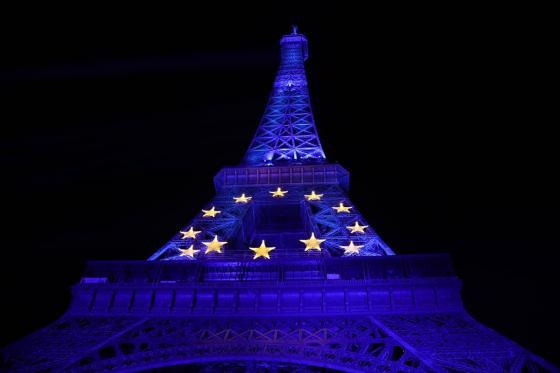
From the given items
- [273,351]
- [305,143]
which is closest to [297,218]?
[305,143]

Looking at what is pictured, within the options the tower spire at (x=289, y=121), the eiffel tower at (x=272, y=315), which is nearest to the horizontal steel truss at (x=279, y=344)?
the eiffel tower at (x=272, y=315)

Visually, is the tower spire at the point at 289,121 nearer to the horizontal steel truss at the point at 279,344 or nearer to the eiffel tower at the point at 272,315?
the eiffel tower at the point at 272,315

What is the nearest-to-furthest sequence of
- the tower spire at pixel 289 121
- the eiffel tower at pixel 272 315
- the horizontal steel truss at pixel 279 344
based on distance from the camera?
the horizontal steel truss at pixel 279 344
the eiffel tower at pixel 272 315
the tower spire at pixel 289 121

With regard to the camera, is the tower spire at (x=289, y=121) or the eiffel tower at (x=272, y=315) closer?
the eiffel tower at (x=272, y=315)

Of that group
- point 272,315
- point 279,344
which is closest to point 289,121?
point 272,315

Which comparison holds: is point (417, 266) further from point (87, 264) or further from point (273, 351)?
point (87, 264)

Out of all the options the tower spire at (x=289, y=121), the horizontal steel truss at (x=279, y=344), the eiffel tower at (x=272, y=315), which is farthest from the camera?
the tower spire at (x=289, y=121)

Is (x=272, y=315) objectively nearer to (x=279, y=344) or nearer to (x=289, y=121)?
(x=279, y=344)
